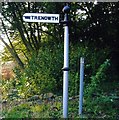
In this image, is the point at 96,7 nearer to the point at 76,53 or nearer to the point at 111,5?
the point at 111,5

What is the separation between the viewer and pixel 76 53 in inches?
251

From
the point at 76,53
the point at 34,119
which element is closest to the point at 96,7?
the point at 76,53

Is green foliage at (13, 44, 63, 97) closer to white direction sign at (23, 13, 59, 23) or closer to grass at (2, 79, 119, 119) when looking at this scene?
grass at (2, 79, 119, 119)

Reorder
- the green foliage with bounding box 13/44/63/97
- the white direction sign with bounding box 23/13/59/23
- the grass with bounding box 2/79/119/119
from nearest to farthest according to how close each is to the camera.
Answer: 1. the white direction sign with bounding box 23/13/59/23
2. the grass with bounding box 2/79/119/119
3. the green foliage with bounding box 13/44/63/97

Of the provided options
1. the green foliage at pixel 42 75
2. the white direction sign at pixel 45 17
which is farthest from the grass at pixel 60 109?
the white direction sign at pixel 45 17

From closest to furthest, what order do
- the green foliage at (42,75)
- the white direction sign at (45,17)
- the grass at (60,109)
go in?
the white direction sign at (45,17) → the grass at (60,109) → the green foliage at (42,75)

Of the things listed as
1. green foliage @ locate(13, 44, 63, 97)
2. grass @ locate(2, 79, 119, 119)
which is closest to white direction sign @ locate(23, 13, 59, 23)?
grass @ locate(2, 79, 119, 119)

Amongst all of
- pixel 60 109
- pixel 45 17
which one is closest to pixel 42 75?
pixel 60 109

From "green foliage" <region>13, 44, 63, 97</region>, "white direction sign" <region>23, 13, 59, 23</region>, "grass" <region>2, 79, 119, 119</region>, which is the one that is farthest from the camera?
"green foliage" <region>13, 44, 63, 97</region>

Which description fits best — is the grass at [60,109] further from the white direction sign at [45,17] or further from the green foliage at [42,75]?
the white direction sign at [45,17]

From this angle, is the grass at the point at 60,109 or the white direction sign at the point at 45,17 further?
the grass at the point at 60,109

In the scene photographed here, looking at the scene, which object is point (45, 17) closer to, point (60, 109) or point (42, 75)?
point (60, 109)

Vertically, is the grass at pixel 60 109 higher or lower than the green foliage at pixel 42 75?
lower

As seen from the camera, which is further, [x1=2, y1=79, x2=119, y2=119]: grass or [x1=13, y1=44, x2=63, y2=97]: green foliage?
[x1=13, y1=44, x2=63, y2=97]: green foliage
